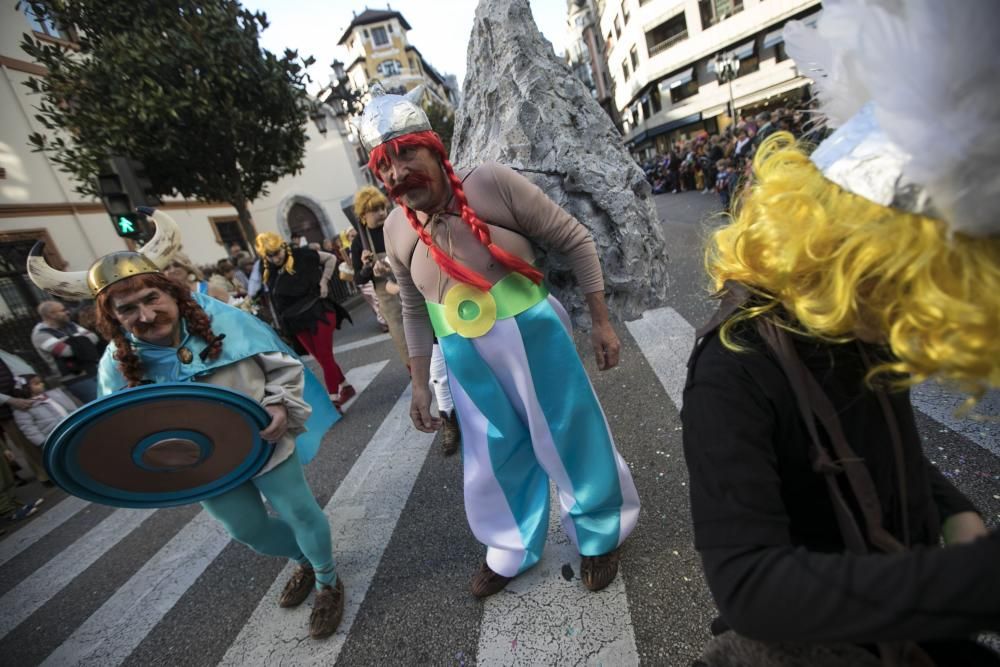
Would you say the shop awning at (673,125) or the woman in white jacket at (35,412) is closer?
→ the woman in white jacket at (35,412)

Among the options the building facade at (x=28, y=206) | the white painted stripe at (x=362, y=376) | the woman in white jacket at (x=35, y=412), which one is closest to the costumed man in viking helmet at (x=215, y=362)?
the white painted stripe at (x=362, y=376)

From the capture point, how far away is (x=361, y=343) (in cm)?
702

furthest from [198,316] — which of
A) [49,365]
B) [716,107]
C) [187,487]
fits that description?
[716,107]

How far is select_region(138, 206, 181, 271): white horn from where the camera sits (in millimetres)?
1893

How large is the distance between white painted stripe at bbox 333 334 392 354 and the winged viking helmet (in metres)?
4.94

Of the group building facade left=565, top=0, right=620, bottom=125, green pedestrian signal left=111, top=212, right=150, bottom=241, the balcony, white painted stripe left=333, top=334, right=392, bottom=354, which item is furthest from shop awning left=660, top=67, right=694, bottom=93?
green pedestrian signal left=111, top=212, right=150, bottom=241

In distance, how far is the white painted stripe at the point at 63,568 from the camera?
278 cm

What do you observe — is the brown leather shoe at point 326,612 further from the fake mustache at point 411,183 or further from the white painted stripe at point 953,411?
the white painted stripe at point 953,411

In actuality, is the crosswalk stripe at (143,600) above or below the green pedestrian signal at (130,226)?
below

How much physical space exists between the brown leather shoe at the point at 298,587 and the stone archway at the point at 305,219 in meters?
21.3

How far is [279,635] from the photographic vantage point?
6.86ft

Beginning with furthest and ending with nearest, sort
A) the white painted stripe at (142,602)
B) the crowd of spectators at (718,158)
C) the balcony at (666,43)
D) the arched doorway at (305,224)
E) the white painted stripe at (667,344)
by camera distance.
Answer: the balcony at (666,43) → the arched doorway at (305,224) → the crowd of spectators at (718,158) → the white painted stripe at (667,344) → the white painted stripe at (142,602)

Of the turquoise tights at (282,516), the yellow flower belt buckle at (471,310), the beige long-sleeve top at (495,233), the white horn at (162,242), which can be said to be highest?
the white horn at (162,242)

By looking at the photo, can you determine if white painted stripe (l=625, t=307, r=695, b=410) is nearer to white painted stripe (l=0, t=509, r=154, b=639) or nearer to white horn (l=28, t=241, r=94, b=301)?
white horn (l=28, t=241, r=94, b=301)
